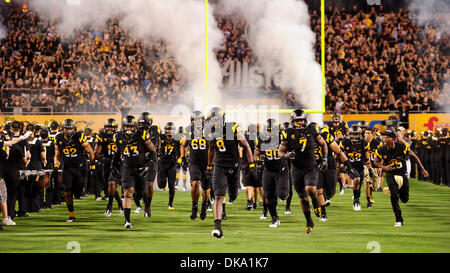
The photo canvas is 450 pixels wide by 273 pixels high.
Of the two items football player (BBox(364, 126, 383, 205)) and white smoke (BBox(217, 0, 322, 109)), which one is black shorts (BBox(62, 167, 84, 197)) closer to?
football player (BBox(364, 126, 383, 205))

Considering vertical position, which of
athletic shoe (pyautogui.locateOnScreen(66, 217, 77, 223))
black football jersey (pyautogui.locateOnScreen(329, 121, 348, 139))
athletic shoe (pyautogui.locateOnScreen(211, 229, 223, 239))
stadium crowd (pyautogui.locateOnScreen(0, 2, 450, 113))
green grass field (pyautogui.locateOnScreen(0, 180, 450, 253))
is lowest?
green grass field (pyautogui.locateOnScreen(0, 180, 450, 253))

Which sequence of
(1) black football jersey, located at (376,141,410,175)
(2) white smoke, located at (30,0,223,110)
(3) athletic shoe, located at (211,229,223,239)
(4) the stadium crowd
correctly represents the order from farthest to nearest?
(4) the stadium crowd, (2) white smoke, located at (30,0,223,110), (1) black football jersey, located at (376,141,410,175), (3) athletic shoe, located at (211,229,223,239)

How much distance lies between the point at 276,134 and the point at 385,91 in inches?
680

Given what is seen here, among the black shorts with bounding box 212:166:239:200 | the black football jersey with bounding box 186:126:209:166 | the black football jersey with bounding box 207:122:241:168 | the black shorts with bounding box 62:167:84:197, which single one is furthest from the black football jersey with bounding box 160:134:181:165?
the black football jersey with bounding box 207:122:241:168

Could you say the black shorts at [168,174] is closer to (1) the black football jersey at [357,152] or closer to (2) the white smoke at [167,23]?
(1) the black football jersey at [357,152]

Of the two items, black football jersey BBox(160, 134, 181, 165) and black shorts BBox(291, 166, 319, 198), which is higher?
black football jersey BBox(160, 134, 181, 165)

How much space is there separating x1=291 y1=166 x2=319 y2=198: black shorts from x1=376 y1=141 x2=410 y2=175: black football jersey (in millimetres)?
1858

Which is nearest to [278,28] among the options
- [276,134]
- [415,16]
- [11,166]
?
[415,16]

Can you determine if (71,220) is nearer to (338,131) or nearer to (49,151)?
(49,151)

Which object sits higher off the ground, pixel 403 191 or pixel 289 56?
pixel 289 56

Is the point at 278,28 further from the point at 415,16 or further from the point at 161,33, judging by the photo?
the point at 415,16

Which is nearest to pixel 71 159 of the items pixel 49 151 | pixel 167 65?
pixel 49 151

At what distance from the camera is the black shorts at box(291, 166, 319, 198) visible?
1136cm

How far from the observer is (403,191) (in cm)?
1262
